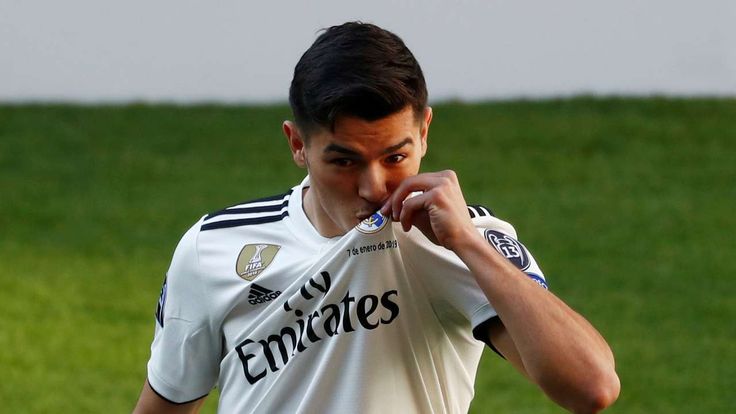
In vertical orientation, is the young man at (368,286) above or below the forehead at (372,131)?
below

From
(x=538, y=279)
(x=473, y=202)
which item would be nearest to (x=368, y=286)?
(x=538, y=279)

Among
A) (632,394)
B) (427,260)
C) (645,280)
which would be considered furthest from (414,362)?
(645,280)

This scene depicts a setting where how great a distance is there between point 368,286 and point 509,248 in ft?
0.91

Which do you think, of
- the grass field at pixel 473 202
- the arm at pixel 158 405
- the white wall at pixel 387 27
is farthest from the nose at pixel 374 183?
the white wall at pixel 387 27

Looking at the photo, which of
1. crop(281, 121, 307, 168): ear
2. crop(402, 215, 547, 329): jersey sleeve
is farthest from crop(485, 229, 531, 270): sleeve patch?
crop(281, 121, 307, 168): ear

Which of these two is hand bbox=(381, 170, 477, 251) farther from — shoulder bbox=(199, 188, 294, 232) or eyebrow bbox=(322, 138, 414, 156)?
shoulder bbox=(199, 188, 294, 232)

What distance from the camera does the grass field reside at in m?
7.34

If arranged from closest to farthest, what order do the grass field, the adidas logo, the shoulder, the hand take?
1. the hand
2. the adidas logo
3. the shoulder
4. the grass field

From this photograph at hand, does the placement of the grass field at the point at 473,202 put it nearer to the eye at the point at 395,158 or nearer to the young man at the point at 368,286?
the young man at the point at 368,286

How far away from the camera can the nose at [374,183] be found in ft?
8.54

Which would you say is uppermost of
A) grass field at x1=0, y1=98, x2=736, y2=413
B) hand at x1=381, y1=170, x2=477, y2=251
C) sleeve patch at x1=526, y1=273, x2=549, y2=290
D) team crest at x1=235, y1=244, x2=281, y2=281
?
hand at x1=381, y1=170, x2=477, y2=251

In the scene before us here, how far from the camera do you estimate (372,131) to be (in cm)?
260

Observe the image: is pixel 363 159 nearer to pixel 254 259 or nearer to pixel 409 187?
pixel 409 187

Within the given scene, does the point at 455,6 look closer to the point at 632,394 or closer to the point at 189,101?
the point at 189,101
